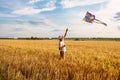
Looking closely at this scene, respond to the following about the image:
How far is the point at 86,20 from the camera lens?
8.98 metres

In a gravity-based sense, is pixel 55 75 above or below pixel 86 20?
below

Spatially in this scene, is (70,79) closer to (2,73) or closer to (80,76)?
(80,76)

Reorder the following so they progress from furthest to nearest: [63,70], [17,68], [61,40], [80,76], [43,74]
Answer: [61,40]
[17,68]
[63,70]
[43,74]
[80,76]

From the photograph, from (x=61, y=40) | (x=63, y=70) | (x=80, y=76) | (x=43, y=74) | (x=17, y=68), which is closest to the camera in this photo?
(x=80, y=76)

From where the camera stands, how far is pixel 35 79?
7152 mm

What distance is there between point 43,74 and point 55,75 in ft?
1.39

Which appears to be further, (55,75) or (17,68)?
(17,68)

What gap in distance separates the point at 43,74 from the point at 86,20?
108 inches

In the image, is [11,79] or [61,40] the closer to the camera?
[11,79]

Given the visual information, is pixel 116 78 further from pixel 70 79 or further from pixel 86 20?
pixel 86 20

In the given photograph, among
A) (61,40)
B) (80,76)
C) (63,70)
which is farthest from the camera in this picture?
(61,40)

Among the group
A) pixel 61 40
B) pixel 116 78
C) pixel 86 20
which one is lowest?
pixel 116 78

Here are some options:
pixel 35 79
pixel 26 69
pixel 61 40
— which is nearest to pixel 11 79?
pixel 35 79

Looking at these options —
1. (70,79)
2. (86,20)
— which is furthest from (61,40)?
(70,79)
